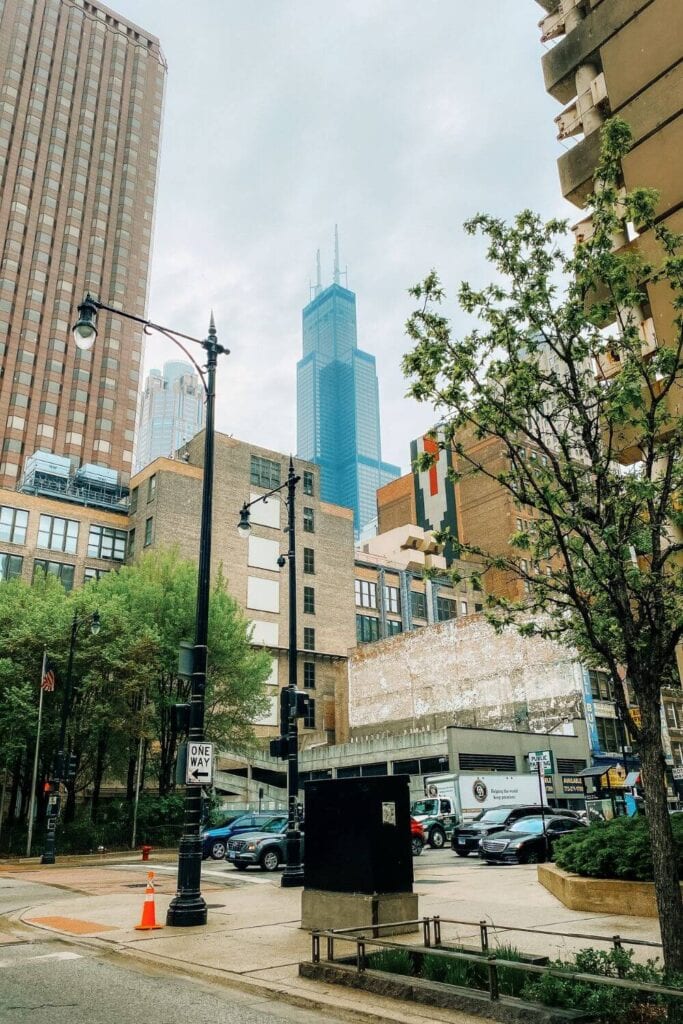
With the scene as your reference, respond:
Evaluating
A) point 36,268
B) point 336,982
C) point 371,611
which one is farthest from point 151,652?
point 36,268

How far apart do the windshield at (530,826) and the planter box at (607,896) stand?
403 inches

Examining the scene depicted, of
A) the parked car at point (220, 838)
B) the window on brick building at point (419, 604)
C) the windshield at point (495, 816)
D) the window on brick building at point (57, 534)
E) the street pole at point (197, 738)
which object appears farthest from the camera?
the window on brick building at point (419, 604)

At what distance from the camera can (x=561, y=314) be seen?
29.9 ft

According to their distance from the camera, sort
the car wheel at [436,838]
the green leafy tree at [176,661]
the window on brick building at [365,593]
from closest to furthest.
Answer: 1. the car wheel at [436,838]
2. the green leafy tree at [176,661]
3. the window on brick building at [365,593]

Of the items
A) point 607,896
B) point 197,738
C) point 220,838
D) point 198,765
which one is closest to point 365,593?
point 220,838

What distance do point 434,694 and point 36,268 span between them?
82241mm

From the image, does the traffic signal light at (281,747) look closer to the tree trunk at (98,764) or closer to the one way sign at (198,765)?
the one way sign at (198,765)

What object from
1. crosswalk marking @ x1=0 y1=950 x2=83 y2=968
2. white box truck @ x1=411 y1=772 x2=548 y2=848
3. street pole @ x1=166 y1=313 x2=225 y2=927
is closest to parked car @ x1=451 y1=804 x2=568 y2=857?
white box truck @ x1=411 y1=772 x2=548 y2=848

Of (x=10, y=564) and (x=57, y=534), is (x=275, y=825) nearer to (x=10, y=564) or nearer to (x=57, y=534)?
(x=10, y=564)

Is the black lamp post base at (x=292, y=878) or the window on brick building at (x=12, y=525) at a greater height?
the window on brick building at (x=12, y=525)

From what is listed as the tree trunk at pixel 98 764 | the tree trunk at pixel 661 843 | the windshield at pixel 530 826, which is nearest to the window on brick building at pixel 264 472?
the tree trunk at pixel 98 764

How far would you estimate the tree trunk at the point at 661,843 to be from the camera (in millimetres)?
6820

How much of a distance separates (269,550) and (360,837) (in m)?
58.6

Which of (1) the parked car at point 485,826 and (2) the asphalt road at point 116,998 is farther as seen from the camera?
(1) the parked car at point 485,826
